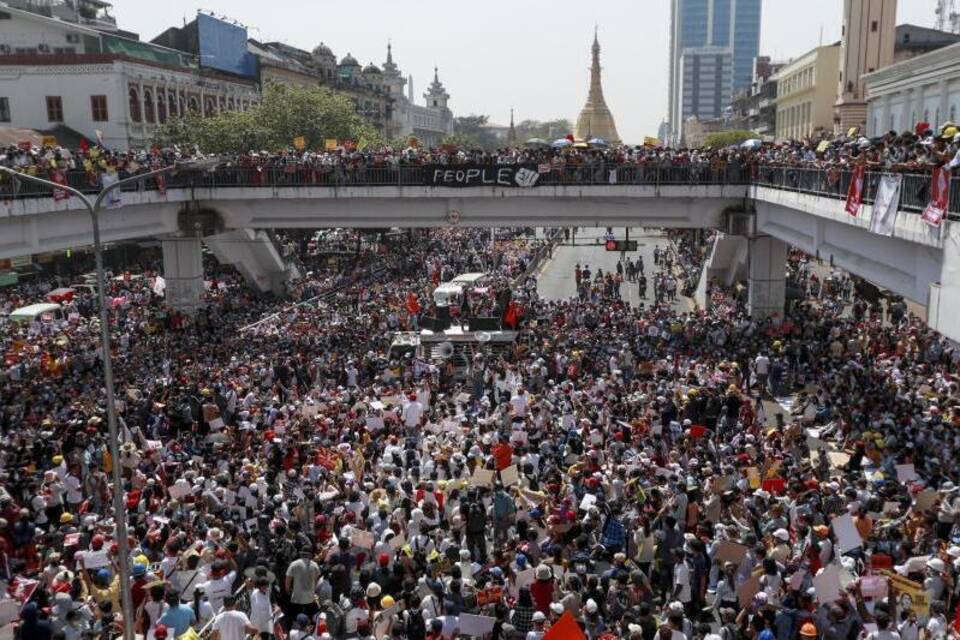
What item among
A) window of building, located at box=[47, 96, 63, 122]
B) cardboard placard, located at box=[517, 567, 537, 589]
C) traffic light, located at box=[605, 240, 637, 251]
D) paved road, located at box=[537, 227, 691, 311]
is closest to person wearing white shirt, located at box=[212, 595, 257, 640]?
cardboard placard, located at box=[517, 567, 537, 589]

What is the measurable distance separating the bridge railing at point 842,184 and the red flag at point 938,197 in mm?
85

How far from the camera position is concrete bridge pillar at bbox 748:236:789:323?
96.7ft

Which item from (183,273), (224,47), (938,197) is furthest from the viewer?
(224,47)

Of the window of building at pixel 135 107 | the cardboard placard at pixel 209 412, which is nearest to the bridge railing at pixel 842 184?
the cardboard placard at pixel 209 412

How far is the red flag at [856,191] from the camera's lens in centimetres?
1734

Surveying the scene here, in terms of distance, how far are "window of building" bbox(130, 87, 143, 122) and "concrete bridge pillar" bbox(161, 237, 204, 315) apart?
2278 centimetres

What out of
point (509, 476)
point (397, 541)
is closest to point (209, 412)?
point (509, 476)

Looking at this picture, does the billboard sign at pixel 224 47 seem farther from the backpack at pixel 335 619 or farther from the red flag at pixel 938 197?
the backpack at pixel 335 619

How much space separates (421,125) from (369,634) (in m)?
155

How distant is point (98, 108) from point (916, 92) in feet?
150

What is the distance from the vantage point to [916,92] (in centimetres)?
4962

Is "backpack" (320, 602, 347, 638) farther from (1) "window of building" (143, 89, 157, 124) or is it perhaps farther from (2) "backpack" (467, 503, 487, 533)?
(1) "window of building" (143, 89, 157, 124)

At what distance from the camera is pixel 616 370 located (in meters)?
22.2

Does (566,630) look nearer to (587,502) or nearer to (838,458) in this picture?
(587,502)
